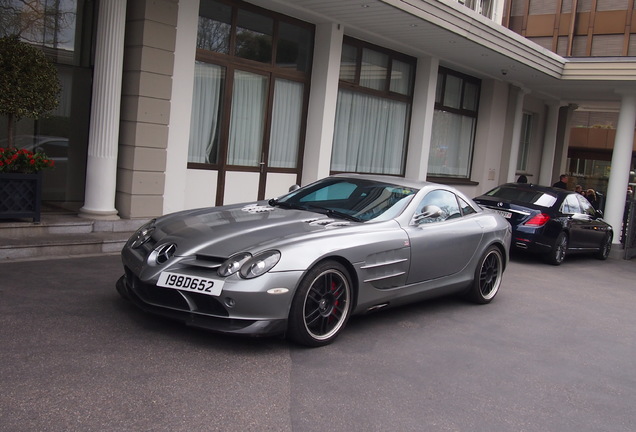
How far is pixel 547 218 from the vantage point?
11.4m

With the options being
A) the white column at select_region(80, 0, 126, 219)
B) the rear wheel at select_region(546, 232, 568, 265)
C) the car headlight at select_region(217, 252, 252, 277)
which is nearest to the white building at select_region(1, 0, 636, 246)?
the white column at select_region(80, 0, 126, 219)

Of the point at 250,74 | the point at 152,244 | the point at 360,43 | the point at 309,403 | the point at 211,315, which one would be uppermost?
the point at 360,43

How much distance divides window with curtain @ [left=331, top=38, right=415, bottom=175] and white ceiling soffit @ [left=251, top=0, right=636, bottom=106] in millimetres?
398

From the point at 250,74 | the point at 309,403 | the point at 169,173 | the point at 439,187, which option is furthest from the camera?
the point at 250,74

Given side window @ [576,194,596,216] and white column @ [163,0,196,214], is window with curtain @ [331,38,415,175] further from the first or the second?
side window @ [576,194,596,216]

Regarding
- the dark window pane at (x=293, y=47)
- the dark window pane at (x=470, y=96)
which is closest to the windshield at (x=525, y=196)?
the dark window pane at (x=293, y=47)

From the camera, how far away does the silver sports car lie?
4.76 metres

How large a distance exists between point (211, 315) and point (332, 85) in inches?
327

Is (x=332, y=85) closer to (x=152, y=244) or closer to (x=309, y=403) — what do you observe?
(x=152, y=244)

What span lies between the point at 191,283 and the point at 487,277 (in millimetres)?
4005

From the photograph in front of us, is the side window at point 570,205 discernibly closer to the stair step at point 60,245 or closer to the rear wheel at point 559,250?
the rear wheel at point 559,250

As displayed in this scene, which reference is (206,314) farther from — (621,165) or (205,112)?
(621,165)

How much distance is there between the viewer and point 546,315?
7.42 m

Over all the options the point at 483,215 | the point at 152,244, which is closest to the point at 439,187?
the point at 483,215
